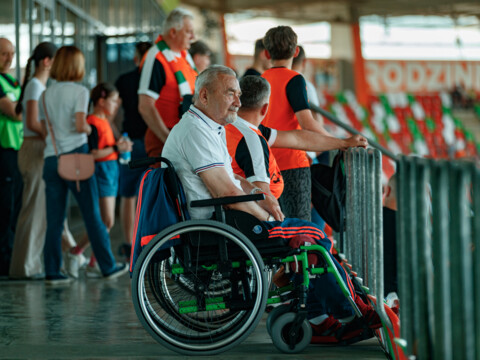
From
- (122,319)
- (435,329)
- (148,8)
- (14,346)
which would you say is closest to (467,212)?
(435,329)

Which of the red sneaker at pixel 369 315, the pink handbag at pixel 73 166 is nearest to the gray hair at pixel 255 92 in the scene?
the red sneaker at pixel 369 315

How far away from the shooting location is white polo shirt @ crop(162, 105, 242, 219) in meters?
3.02

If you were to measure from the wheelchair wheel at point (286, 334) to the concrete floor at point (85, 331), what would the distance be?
36 millimetres

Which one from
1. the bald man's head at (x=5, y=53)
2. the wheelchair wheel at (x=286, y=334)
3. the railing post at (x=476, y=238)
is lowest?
the wheelchair wheel at (x=286, y=334)

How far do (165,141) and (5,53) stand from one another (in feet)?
5.97

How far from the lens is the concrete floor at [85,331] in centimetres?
311

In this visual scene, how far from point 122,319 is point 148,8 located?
12405 mm

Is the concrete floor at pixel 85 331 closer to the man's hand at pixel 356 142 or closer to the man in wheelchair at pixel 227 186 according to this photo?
the man in wheelchair at pixel 227 186

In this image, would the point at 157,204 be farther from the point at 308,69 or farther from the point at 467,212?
the point at 308,69

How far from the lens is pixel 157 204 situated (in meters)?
2.97

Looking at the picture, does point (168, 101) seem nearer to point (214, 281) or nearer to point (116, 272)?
point (116, 272)

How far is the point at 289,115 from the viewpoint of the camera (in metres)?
4.09

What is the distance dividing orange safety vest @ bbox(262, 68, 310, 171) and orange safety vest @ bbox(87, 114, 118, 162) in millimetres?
1806

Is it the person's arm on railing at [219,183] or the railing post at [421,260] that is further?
the person's arm on railing at [219,183]
